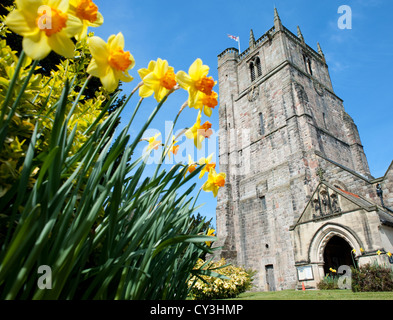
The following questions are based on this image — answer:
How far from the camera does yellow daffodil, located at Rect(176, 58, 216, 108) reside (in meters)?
1.03

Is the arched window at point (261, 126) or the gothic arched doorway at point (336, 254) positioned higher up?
the arched window at point (261, 126)

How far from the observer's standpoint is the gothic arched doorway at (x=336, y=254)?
1428cm

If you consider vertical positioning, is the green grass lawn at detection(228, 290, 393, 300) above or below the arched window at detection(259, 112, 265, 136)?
below

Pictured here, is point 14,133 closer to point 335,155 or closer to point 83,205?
point 83,205

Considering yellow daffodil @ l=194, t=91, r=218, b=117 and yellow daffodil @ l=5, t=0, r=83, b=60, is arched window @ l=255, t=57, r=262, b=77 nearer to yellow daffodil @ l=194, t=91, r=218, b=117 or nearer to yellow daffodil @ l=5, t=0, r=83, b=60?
yellow daffodil @ l=194, t=91, r=218, b=117

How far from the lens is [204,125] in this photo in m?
1.23

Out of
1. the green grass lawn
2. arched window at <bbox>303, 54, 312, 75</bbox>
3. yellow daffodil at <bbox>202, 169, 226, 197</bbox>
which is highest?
arched window at <bbox>303, 54, 312, 75</bbox>

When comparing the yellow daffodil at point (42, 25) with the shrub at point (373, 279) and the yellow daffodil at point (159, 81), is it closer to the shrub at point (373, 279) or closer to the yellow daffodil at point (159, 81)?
the yellow daffodil at point (159, 81)

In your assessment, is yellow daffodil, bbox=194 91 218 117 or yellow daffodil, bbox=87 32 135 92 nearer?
yellow daffodil, bbox=87 32 135 92

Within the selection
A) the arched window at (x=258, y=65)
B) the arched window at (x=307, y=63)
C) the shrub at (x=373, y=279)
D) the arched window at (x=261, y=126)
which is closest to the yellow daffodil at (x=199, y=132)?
the shrub at (x=373, y=279)

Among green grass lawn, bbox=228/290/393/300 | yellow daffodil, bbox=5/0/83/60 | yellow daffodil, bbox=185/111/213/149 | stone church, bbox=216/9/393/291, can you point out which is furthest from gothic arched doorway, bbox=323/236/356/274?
yellow daffodil, bbox=5/0/83/60

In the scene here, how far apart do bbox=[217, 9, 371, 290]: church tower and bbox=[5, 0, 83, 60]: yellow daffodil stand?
1557 centimetres

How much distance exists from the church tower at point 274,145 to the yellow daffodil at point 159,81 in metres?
15.1
